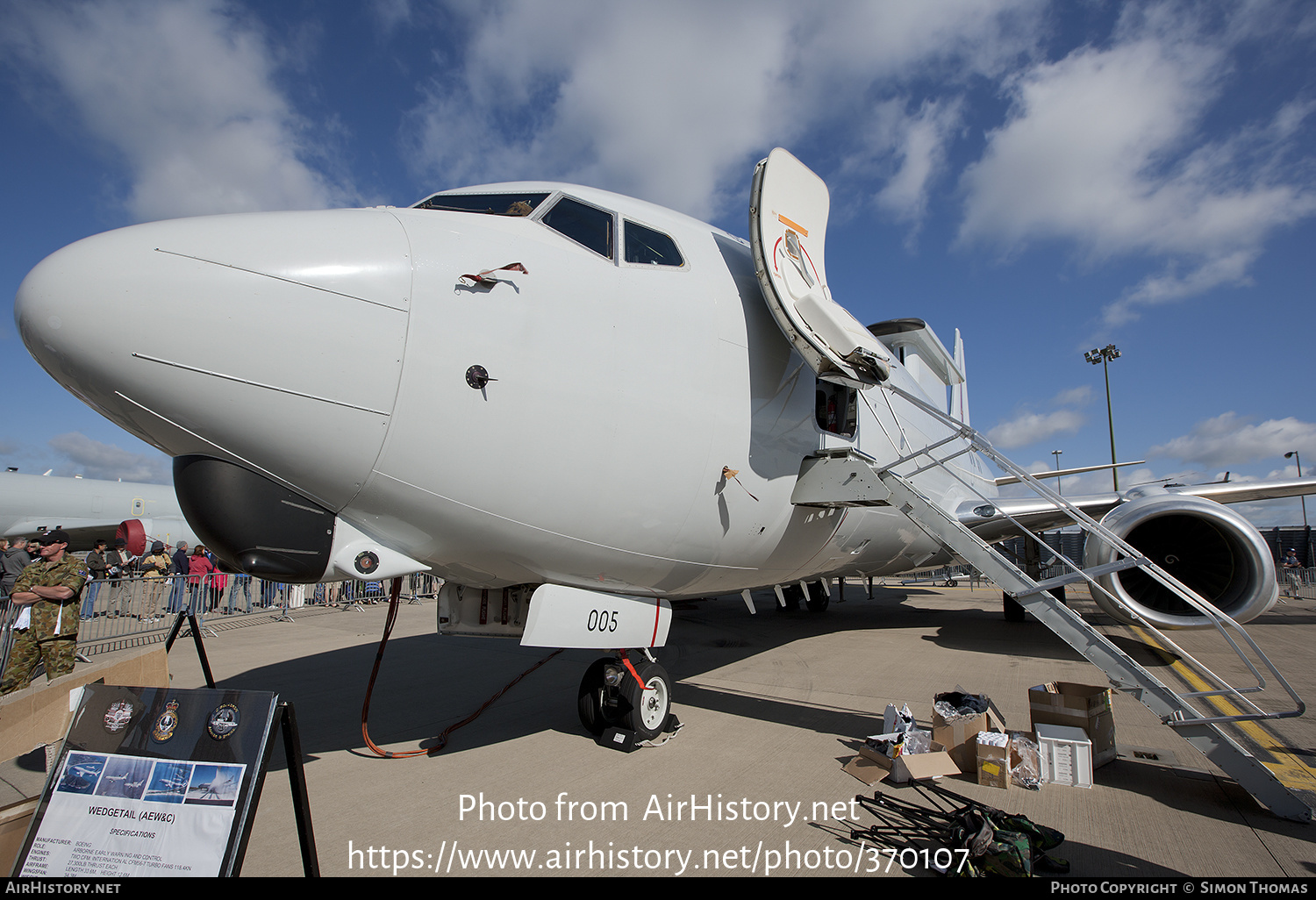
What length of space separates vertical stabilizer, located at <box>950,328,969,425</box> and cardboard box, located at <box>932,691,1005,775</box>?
13.3 metres

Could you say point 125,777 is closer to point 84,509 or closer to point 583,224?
point 583,224

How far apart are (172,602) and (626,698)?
14276 mm

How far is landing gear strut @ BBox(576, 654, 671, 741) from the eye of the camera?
5473 mm

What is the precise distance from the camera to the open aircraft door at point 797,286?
4.87m

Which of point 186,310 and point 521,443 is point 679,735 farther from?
point 186,310

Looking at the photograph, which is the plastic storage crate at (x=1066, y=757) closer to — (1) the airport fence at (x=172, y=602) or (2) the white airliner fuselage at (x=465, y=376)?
(2) the white airliner fuselage at (x=465, y=376)

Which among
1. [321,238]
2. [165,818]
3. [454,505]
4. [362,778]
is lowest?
[362,778]

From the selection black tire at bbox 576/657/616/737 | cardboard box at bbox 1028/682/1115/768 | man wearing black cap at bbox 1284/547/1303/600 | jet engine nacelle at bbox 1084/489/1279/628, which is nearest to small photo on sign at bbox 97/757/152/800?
black tire at bbox 576/657/616/737

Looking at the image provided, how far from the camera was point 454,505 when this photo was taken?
3781mm

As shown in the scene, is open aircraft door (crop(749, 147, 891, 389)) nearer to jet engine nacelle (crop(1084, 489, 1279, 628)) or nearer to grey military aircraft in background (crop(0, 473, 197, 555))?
jet engine nacelle (crop(1084, 489, 1279, 628))

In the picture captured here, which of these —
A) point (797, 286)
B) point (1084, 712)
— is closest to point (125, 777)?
point (797, 286)

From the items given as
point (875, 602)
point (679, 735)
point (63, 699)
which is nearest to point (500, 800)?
point (679, 735)

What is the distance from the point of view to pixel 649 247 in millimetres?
4863

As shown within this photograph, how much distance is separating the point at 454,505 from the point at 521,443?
1.74 feet
